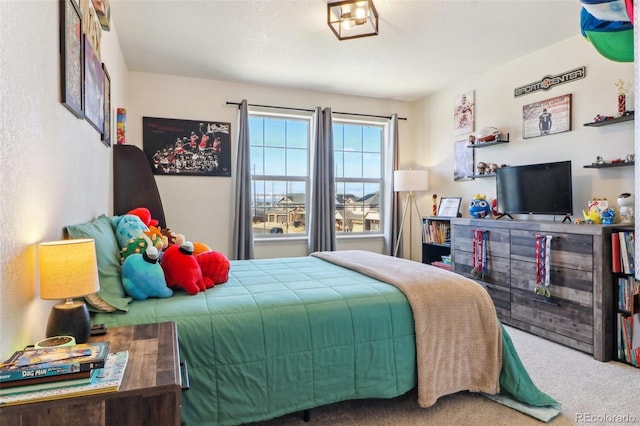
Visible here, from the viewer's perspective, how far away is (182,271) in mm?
1929

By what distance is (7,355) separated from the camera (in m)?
1.07

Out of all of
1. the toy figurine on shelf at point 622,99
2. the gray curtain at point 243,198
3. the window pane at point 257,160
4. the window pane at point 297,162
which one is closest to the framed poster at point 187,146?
the gray curtain at point 243,198

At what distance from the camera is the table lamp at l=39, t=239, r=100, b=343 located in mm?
1128

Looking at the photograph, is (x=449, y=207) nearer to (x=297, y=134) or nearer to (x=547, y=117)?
(x=547, y=117)

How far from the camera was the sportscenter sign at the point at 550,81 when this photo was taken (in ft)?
10.6

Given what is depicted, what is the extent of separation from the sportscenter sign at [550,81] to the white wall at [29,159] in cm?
365

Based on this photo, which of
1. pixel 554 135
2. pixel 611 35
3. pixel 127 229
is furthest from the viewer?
pixel 554 135

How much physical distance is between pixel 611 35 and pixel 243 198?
12.7 feet

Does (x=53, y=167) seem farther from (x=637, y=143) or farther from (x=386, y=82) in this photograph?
(x=386, y=82)

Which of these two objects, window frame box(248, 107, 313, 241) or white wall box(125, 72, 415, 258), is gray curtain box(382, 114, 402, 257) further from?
white wall box(125, 72, 415, 258)

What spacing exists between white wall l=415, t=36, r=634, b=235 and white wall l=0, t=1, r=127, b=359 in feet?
11.6

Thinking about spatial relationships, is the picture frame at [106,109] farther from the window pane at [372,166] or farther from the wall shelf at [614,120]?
the wall shelf at [614,120]

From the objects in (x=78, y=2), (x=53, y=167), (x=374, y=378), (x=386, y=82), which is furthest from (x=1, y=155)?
(x=386, y=82)

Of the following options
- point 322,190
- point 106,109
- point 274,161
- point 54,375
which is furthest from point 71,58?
point 322,190
